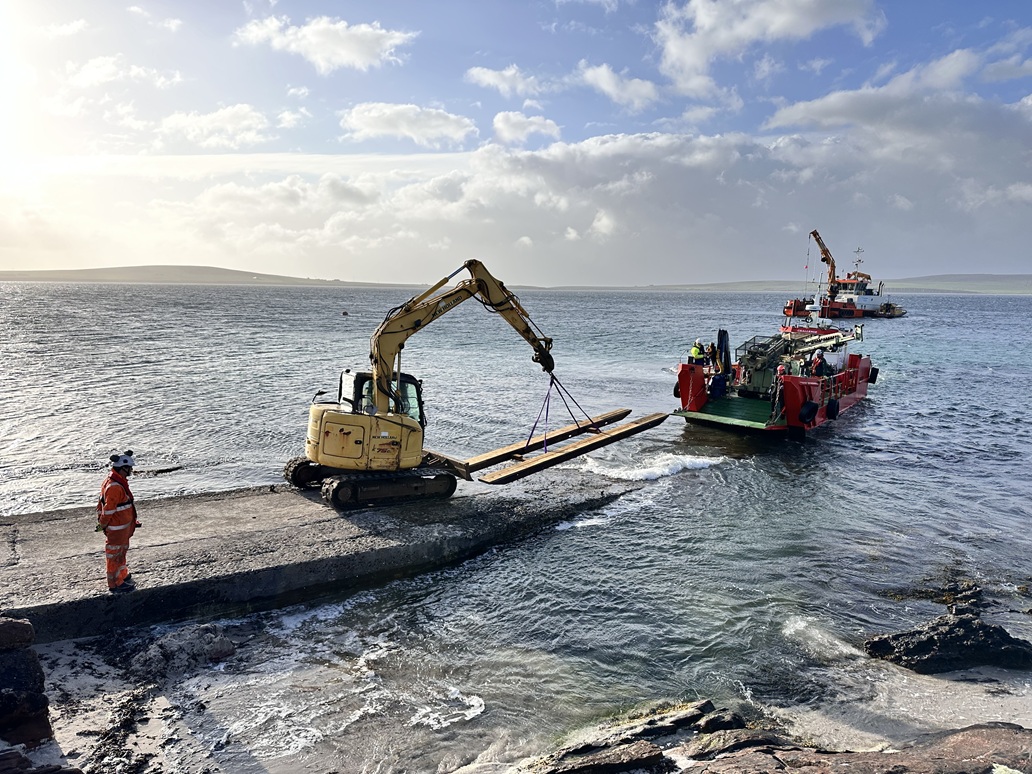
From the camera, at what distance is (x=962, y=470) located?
55.8ft

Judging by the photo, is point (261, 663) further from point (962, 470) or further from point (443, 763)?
point (962, 470)

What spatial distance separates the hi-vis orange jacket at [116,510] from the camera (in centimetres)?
755

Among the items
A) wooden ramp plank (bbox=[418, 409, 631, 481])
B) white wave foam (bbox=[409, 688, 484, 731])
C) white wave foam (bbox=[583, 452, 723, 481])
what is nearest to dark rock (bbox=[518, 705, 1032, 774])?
white wave foam (bbox=[409, 688, 484, 731])

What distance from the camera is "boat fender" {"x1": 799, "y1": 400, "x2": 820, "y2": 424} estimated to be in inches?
771

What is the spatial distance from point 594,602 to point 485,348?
3565 cm

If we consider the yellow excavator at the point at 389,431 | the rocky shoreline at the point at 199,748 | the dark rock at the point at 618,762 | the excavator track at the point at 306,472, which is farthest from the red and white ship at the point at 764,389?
the dark rock at the point at 618,762

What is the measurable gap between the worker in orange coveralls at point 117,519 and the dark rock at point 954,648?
9.18 meters

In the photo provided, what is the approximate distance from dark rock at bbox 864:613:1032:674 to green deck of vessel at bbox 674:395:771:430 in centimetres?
1143

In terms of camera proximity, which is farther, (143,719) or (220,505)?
(220,505)

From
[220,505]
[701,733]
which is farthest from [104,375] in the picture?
[701,733]

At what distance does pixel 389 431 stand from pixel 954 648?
8439mm

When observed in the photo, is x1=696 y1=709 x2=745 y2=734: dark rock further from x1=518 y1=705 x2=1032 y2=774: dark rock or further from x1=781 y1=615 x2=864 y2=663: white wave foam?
x1=781 y1=615 x2=864 y2=663: white wave foam

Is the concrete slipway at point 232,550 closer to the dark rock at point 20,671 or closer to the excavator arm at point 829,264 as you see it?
the dark rock at point 20,671

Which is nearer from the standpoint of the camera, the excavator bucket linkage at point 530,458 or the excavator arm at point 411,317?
the excavator arm at point 411,317
